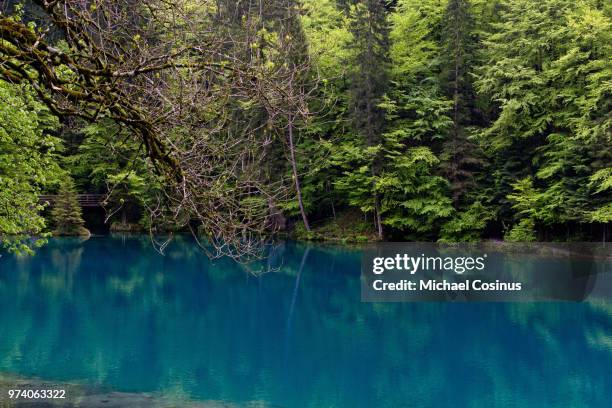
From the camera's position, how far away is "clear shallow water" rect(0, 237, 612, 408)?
11250 millimetres

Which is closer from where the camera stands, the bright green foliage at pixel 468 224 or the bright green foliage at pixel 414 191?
the bright green foliage at pixel 468 224

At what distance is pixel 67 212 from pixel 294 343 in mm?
23011

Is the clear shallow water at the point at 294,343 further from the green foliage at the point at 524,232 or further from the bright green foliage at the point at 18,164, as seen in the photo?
the green foliage at the point at 524,232

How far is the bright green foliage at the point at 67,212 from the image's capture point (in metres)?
33.5

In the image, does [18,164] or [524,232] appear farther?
[524,232]

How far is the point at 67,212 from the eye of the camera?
112ft

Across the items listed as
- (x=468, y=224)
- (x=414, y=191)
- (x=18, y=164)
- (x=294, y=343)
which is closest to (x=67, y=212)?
(x=414, y=191)

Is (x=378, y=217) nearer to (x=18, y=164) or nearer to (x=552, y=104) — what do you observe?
(x=552, y=104)

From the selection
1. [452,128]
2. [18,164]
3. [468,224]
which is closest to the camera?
[18,164]

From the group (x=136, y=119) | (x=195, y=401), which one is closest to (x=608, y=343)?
(x=195, y=401)

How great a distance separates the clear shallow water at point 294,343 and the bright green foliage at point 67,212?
989 centimetres

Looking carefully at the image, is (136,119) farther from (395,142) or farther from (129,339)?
(395,142)

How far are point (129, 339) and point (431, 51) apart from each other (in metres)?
23.8

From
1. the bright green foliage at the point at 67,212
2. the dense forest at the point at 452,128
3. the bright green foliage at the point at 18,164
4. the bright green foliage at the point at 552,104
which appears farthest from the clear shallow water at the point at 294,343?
the bright green foliage at the point at 67,212
